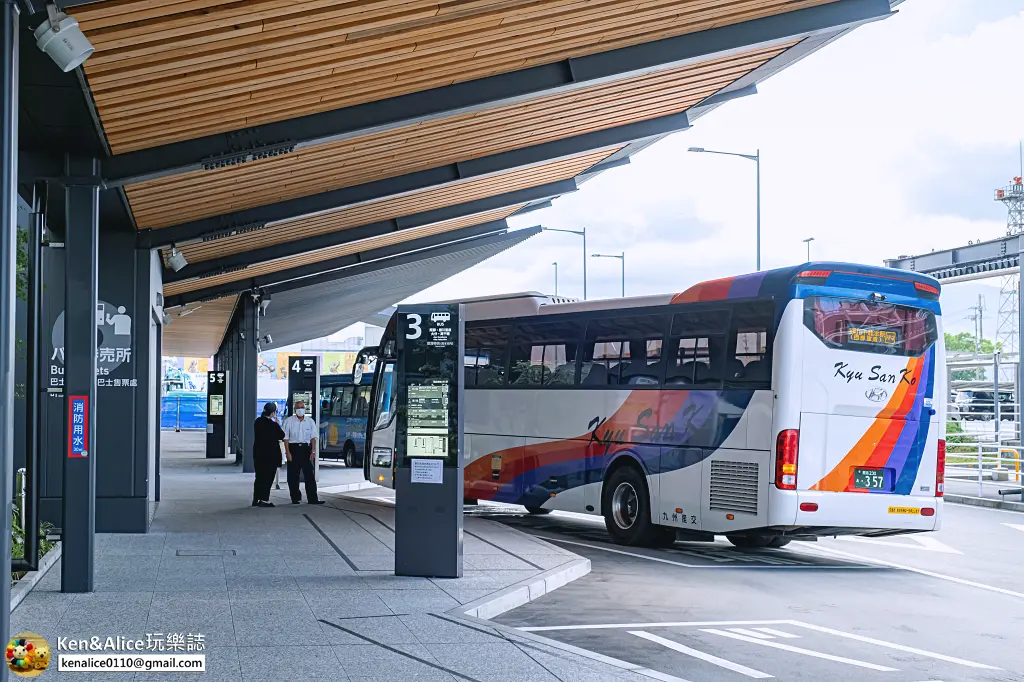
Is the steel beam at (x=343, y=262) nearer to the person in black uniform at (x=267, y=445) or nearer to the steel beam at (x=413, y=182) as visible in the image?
the person in black uniform at (x=267, y=445)

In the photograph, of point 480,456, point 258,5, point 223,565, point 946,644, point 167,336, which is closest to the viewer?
point 258,5

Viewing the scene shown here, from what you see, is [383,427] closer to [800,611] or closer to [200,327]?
[800,611]

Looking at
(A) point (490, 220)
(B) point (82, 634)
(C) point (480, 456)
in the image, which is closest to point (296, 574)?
(B) point (82, 634)

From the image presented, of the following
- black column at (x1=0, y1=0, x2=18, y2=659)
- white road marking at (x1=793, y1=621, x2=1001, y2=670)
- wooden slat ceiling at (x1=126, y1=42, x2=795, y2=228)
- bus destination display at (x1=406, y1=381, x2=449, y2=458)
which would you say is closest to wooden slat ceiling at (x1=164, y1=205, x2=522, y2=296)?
wooden slat ceiling at (x1=126, y1=42, x2=795, y2=228)

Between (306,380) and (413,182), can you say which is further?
(306,380)

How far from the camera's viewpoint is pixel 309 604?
9445 millimetres

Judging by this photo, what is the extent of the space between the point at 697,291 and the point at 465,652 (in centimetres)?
788

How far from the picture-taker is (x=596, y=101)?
520 inches

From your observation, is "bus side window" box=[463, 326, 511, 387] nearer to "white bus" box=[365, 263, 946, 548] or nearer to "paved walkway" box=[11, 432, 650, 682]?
"white bus" box=[365, 263, 946, 548]

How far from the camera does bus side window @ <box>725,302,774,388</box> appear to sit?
13203 mm

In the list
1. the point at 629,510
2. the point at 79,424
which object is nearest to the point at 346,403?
the point at 629,510

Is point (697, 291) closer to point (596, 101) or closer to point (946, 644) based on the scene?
point (596, 101)

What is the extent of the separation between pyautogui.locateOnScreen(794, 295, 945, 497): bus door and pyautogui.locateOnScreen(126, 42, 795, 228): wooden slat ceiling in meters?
2.88

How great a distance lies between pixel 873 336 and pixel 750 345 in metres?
1.41
